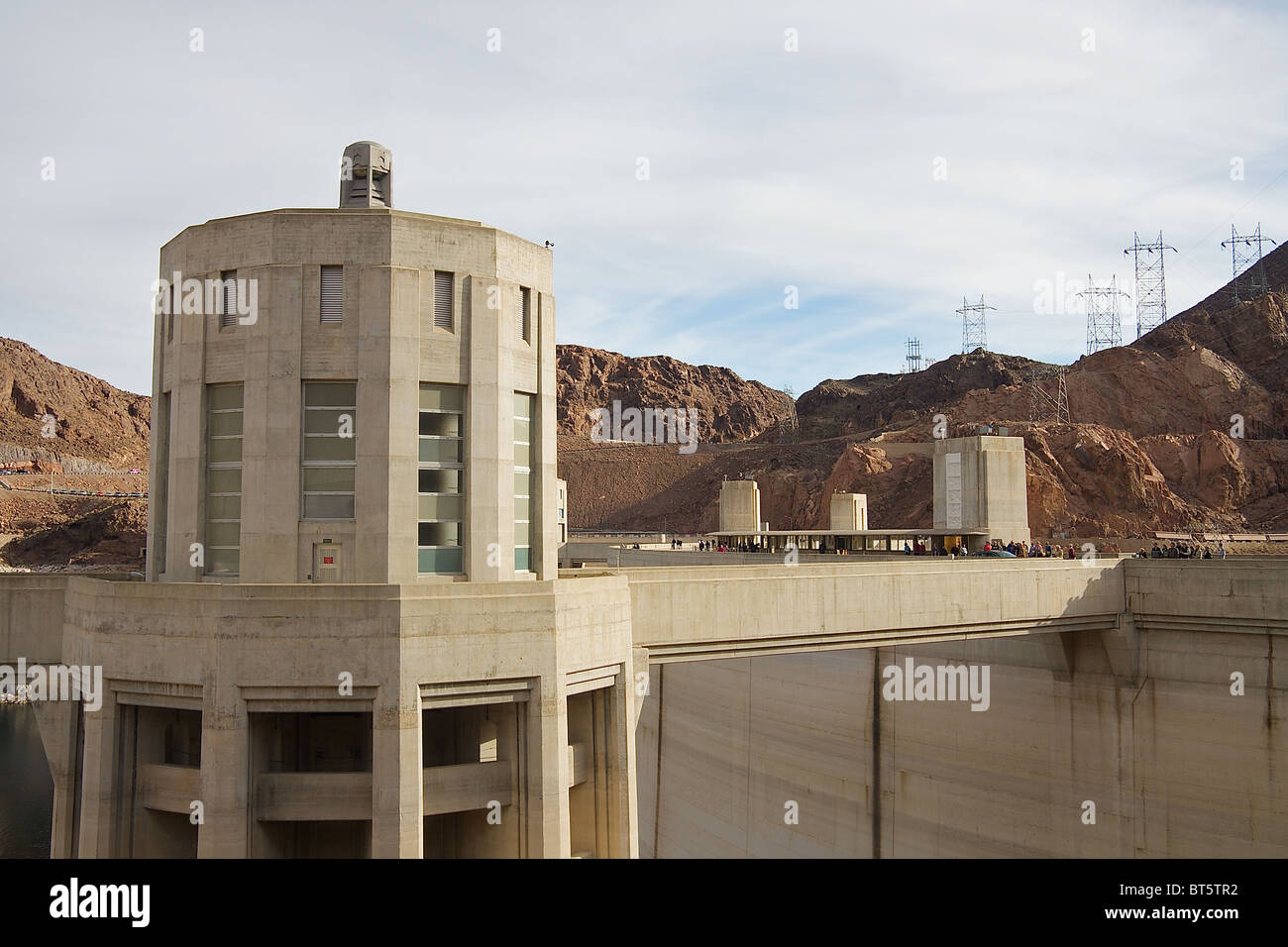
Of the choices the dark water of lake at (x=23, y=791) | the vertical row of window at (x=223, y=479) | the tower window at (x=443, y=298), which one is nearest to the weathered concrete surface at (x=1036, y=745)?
the tower window at (x=443, y=298)

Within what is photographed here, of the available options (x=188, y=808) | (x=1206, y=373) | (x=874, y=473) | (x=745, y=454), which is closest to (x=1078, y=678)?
(x=188, y=808)

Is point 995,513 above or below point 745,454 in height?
below

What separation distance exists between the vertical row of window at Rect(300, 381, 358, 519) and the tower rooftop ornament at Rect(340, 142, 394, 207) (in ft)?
11.1

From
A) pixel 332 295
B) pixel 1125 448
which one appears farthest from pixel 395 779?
pixel 1125 448

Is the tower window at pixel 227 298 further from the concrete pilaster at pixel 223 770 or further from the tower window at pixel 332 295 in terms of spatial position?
the concrete pilaster at pixel 223 770

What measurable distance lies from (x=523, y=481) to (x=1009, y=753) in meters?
20.1

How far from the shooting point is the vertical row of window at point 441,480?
1387 centimetres

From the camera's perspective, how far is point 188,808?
12609 millimetres

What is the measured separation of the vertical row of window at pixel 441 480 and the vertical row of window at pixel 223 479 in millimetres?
2596

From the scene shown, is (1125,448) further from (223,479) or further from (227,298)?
(227,298)

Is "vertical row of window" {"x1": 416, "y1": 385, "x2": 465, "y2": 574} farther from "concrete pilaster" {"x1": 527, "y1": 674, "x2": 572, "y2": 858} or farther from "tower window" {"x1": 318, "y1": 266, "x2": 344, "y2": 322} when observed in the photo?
"concrete pilaster" {"x1": 527, "y1": 674, "x2": 572, "y2": 858}

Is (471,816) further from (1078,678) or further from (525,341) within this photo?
(1078,678)

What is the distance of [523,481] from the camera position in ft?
49.9

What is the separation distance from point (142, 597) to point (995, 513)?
1292 inches
